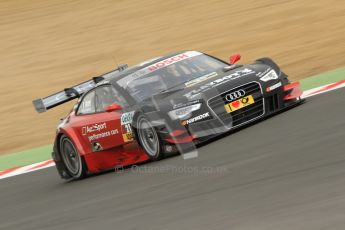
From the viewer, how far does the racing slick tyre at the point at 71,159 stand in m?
11.2

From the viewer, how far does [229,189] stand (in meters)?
7.24

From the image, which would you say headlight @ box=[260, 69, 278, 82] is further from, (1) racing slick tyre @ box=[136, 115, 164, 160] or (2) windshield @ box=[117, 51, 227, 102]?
(1) racing slick tyre @ box=[136, 115, 164, 160]

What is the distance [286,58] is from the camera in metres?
16.9

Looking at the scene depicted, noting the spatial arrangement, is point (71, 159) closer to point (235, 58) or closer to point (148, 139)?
point (148, 139)

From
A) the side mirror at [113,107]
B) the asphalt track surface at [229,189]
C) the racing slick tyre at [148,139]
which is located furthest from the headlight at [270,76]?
the side mirror at [113,107]

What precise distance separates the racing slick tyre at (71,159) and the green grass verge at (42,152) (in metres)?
1.77

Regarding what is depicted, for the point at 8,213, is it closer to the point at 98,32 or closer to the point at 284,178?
the point at 284,178

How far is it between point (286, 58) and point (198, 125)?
7.44 meters

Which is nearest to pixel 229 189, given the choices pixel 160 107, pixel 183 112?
pixel 183 112

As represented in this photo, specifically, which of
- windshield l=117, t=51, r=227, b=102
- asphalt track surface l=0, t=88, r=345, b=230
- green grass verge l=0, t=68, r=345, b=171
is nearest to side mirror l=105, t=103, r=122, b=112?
windshield l=117, t=51, r=227, b=102

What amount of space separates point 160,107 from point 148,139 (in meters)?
0.41

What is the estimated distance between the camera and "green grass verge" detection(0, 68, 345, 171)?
44.2ft

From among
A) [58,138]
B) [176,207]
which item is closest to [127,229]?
[176,207]

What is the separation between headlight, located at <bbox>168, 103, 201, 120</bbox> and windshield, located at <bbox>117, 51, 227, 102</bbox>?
761 millimetres
